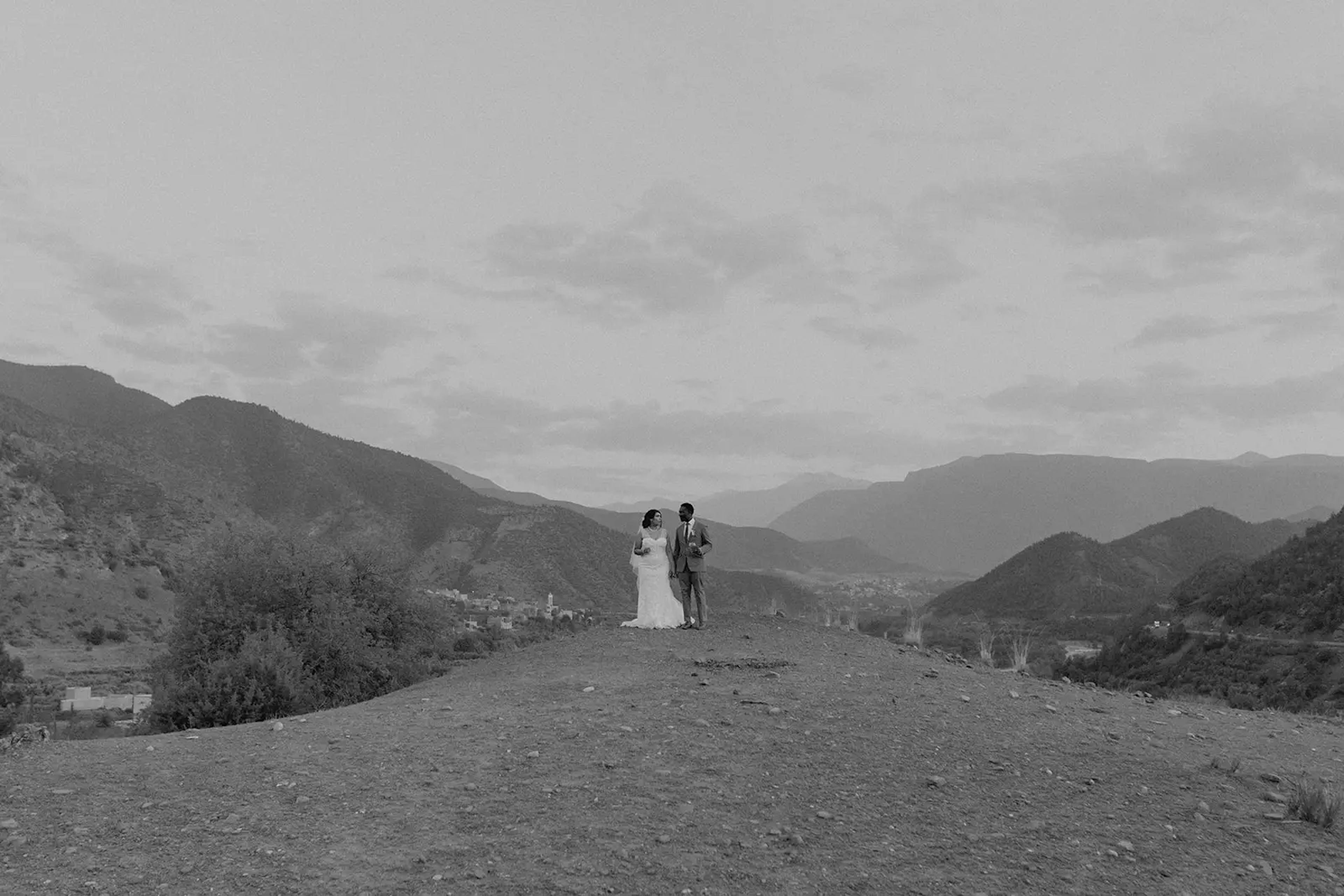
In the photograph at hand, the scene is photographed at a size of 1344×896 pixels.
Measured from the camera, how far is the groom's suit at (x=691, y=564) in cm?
Answer: 1628

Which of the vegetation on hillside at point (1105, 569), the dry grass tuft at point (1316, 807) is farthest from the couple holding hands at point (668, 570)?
the vegetation on hillside at point (1105, 569)

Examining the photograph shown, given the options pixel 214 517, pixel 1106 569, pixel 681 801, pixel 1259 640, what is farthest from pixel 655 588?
pixel 1106 569

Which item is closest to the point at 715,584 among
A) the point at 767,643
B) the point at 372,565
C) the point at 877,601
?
the point at 877,601

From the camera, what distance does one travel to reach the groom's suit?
16.3 metres

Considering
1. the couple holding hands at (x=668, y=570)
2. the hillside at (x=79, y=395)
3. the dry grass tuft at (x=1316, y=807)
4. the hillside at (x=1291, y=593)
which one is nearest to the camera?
the dry grass tuft at (x=1316, y=807)

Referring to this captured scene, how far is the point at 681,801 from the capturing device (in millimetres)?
7172

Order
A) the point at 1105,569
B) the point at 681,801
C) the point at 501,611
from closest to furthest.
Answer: the point at 681,801 < the point at 501,611 < the point at 1105,569

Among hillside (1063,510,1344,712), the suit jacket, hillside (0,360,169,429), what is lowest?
hillside (1063,510,1344,712)

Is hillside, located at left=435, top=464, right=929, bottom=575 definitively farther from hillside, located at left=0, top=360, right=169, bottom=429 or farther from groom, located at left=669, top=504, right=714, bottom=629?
groom, located at left=669, top=504, right=714, bottom=629

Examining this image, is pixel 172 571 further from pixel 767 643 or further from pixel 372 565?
pixel 767 643

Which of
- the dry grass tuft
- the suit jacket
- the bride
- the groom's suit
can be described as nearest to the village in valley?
the bride

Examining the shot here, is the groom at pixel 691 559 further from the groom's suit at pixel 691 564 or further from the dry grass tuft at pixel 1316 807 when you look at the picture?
the dry grass tuft at pixel 1316 807

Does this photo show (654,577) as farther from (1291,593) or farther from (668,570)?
(1291,593)

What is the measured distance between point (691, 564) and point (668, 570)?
522mm
